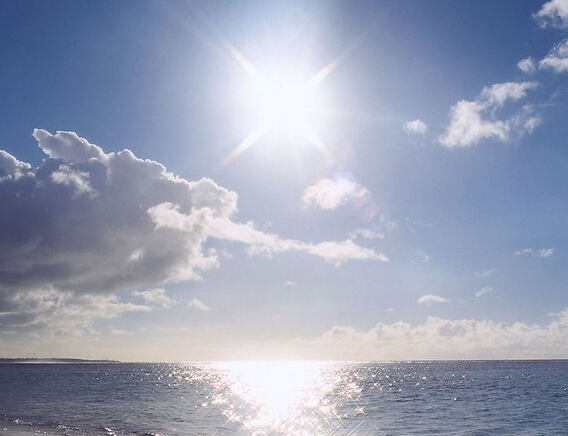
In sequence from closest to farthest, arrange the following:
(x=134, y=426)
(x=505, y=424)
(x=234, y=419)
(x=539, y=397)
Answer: (x=134, y=426)
(x=505, y=424)
(x=234, y=419)
(x=539, y=397)

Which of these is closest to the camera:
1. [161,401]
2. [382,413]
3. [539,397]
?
[382,413]

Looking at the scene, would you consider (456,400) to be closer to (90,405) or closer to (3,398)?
(90,405)

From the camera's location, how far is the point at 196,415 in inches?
2611

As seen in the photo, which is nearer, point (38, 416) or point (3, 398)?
point (38, 416)

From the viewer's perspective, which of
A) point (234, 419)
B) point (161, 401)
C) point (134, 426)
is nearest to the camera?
point (134, 426)

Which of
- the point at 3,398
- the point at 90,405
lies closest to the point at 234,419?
the point at 90,405

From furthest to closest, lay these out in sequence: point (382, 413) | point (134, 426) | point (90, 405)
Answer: point (90, 405) → point (382, 413) → point (134, 426)

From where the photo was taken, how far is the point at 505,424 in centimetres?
5888

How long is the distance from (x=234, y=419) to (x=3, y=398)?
48.8 m

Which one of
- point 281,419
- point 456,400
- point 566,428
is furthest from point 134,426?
point 456,400

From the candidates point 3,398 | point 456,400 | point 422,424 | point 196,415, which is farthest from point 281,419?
point 3,398

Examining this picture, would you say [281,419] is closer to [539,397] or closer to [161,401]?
[161,401]

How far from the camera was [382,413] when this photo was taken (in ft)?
Answer: 226

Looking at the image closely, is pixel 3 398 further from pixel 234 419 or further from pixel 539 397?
pixel 539 397
